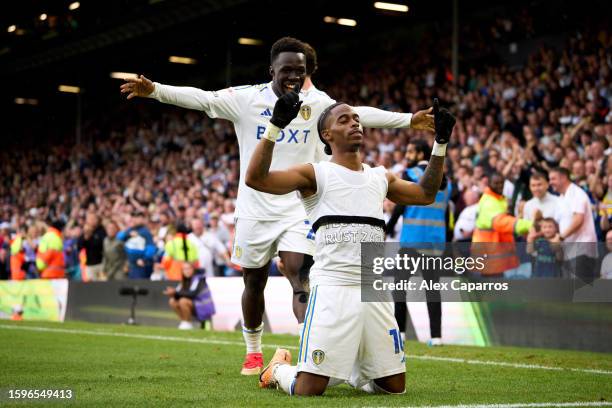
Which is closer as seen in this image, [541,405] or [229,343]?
[541,405]

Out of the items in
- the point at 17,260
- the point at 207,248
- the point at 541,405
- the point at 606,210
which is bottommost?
the point at 541,405

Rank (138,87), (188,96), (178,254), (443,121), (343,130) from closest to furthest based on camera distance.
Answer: (443,121)
(343,130)
(138,87)
(188,96)
(178,254)

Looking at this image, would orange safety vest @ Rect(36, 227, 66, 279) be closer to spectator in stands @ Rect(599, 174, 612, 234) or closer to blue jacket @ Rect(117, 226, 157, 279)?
blue jacket @ Rect(117, 226, 157, 279)

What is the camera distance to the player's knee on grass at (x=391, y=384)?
20.5ft

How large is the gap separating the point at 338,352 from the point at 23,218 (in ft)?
88.2

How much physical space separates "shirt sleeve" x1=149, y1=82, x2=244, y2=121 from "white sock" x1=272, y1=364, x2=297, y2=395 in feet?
7.28

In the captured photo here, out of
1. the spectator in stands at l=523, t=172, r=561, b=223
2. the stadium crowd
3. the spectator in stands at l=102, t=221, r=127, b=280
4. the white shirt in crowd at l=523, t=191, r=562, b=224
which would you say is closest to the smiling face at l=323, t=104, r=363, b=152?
the stadium crowd

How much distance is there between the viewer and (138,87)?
744 centimetres

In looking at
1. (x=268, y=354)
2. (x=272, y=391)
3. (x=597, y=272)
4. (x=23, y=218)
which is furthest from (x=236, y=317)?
(x=23, y=218)

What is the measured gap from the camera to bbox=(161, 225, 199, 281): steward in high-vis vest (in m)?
17.5

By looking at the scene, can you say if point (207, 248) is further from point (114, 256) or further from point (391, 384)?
point (391, 384)

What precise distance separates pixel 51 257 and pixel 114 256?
87.8 inches

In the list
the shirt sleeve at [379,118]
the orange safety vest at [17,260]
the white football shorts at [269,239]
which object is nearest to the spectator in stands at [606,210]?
the shirt sleeve at [379,118]

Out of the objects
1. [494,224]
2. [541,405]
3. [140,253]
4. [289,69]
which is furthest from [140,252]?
[541,405]
